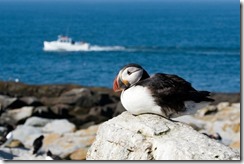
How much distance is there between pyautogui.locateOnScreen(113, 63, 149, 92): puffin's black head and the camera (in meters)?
6.36

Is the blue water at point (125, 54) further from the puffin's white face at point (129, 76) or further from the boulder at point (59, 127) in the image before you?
the puffin's white face at point (129, 76)

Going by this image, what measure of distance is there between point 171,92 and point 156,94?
8.5 inches

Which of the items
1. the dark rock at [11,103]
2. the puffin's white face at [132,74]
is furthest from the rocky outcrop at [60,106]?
the puffin's white face at [132,74]

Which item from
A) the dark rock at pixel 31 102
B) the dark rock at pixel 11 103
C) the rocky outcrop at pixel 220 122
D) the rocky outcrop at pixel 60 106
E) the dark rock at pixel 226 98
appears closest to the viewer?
the rocky outcrop at pixel 220 122

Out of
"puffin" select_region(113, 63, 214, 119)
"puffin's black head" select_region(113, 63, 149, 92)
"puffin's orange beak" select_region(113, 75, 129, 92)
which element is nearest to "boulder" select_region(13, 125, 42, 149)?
"puffin's orange beak" select_region(113, 75, 129, 92)

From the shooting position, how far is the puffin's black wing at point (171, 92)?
20.4ft

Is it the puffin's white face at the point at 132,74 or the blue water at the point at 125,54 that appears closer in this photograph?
the puffin's white face at the point at 132,74

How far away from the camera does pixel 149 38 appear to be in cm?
10088

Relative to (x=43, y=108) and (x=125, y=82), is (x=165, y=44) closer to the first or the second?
(x=43, y=108)

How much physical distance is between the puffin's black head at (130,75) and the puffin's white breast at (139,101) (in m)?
0.16

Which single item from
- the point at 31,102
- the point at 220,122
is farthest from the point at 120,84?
the point at 31,102

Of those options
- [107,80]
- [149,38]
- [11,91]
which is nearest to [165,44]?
[149,38]

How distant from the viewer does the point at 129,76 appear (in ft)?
21.0

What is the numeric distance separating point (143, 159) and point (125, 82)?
3.95ft
